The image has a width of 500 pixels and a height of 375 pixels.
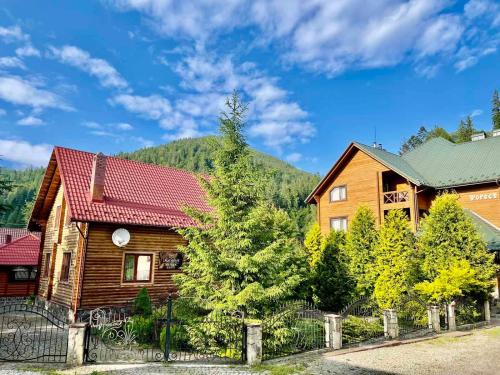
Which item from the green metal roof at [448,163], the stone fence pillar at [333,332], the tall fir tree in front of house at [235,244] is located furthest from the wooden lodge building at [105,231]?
the green metal roof at [448,163]

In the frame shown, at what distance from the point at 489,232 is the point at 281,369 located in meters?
18.3

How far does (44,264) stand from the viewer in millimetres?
21469

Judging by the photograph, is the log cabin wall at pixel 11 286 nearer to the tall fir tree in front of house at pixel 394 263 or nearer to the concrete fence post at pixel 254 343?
the concrete fence post at pixel 254 343

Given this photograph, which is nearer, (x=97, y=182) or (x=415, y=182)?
(x=97, y=182)

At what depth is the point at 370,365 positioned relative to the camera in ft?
30.1

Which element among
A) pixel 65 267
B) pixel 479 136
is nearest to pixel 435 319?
pixel 65 267

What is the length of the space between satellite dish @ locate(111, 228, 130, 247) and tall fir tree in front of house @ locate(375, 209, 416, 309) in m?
11.8

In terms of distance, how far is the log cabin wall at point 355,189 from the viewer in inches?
1003

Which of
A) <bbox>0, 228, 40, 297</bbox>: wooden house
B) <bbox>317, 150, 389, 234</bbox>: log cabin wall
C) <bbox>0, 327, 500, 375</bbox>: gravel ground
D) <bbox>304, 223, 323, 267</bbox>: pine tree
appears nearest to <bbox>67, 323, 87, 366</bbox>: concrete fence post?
<bbox>0, 327, 500, 375</bbox>: gravel ground

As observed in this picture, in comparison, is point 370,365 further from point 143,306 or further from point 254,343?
A: point 143,306

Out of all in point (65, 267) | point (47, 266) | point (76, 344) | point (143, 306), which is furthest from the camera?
point (47, 266)

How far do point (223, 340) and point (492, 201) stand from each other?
20.7 metres

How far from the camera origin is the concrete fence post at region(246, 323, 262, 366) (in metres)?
9.21

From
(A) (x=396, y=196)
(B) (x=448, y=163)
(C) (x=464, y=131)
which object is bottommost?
(A) (x=396, y=196)
